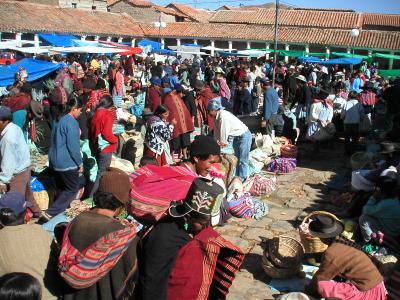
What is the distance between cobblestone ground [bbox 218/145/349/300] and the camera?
5.17 m

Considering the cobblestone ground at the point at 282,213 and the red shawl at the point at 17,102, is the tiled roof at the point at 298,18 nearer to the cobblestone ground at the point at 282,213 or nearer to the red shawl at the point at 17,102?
the cobblestone ground at the point at 282,213

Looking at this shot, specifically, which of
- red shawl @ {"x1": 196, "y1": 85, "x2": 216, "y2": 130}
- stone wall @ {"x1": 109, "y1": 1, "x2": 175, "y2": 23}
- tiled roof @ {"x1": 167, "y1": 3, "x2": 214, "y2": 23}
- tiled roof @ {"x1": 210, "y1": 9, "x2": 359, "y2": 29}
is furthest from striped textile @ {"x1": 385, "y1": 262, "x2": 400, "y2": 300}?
stone wall @ {"x1": 109, "y1": 1, "x2": 175, "y2": 23}

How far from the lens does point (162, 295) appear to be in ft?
8.87

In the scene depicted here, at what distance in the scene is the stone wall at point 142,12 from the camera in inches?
1988

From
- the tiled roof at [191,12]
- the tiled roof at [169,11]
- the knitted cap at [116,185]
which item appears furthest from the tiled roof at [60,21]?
the knitted cap at [116,185]

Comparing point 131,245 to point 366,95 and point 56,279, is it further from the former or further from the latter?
point 366,95

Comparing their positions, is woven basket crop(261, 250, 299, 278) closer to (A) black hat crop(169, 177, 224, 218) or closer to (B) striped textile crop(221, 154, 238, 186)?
(B) striped textile crop(221, 154, 238, 186)

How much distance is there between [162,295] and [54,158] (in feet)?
12.4

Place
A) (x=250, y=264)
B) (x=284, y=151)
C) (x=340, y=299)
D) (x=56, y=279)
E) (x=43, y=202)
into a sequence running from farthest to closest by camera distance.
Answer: (x=284, y=151), (x=43, y=202), (x=250, y=264), (x=340, y=299), (x=56, y=279)

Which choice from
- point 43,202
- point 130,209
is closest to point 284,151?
point 43,202

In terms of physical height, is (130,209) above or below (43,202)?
above

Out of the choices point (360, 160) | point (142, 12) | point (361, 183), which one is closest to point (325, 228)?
point (361, 183)

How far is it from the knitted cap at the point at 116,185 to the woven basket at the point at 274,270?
253cm

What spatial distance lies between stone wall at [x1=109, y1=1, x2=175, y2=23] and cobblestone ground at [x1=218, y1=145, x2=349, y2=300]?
140ft
